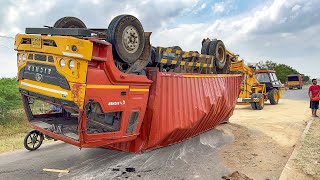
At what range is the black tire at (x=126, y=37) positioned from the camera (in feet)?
17.7

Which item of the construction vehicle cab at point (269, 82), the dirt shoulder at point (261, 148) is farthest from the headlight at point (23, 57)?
the construction vehicle cab at point (269, 82)

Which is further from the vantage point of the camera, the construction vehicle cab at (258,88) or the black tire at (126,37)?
the construction vehicle cab at (258,88)

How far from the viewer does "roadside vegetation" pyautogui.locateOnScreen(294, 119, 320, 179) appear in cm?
584

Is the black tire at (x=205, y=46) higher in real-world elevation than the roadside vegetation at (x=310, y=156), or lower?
higher

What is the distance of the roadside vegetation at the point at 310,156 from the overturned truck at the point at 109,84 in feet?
7.74

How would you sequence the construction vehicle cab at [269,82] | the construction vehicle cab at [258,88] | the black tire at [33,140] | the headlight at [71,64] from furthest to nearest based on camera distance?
1. the construction vehicle cab at [269,82]
2. the construction vehicle cab at [258,88]
3. the black tire at [33,140]
4. the headlight at [71,64]

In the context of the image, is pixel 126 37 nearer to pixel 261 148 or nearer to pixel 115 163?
pixel 115 163

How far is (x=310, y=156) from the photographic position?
22.3 ft

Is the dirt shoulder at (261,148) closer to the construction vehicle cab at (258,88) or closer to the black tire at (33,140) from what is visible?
the black tire at (33,140)

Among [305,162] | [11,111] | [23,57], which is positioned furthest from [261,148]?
[11,111]

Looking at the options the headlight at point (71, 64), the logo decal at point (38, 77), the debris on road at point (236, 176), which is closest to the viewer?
the headlight at point (71, 64)

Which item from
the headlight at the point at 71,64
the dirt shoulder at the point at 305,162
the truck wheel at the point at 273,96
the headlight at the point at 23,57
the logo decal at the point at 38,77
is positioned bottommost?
the dirt shoulder at the point at 305,162

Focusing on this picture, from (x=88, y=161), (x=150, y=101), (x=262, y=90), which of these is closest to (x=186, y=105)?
(x=150, y=101)

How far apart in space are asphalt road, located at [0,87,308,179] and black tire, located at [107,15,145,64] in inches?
77.4
